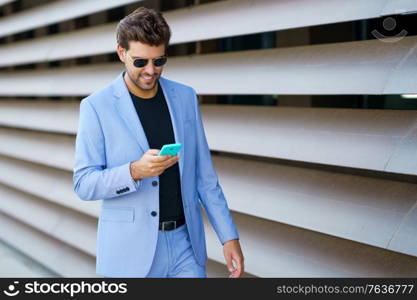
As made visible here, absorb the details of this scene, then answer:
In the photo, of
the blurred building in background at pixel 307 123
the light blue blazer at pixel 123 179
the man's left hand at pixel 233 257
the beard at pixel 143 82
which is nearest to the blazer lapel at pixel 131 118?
the light blue blazer at pixel 123 179

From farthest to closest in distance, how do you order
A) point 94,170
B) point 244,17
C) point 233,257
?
1. point 244,17
2. point 233,257
3. point 94,170

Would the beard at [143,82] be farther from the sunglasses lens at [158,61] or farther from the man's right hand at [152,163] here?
the man's right hand at [152,163]

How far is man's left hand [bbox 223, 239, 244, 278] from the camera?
3373 mm

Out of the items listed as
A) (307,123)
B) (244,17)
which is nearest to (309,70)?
(307,123)

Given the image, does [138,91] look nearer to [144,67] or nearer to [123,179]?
[144,67]

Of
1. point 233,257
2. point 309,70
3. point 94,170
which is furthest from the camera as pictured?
point 309,70

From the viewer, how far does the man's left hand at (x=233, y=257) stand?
3373 mm

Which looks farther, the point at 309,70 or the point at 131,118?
the point at 309,70

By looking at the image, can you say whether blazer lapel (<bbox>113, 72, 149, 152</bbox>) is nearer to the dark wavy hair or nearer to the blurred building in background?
the dark wavy hair

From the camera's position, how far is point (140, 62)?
10.1 feet

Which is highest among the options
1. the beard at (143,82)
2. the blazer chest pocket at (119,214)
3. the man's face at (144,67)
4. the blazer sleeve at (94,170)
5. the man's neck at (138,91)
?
the man's face at (144,67)

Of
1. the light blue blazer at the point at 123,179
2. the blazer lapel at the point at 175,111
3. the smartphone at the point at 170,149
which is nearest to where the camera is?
the smartphone at the point at 170,149

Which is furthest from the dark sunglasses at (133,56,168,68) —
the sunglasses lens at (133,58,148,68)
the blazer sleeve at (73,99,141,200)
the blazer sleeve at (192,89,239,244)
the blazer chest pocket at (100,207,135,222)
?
the blazer chest pocket at (100,207,135,222)

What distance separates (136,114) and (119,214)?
0.46m
